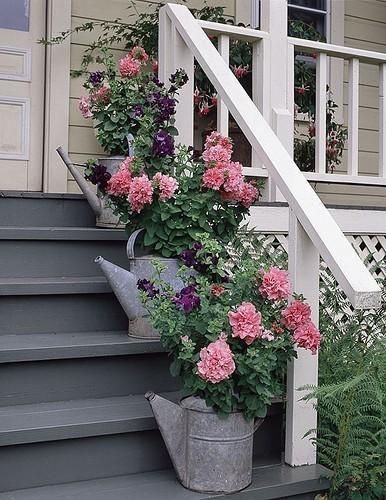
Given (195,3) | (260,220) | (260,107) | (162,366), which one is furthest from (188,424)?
(195,3)

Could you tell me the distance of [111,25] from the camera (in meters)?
4.20

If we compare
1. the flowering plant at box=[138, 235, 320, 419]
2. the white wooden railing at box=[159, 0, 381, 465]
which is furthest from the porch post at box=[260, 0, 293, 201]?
the flowering plant at box=[138, 235, 320, 419]

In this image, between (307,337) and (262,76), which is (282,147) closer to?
(307,337)

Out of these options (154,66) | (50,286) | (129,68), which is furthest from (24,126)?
(50,286)

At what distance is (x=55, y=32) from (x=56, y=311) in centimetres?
219

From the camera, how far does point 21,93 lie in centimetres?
402

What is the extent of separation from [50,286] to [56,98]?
1909mm

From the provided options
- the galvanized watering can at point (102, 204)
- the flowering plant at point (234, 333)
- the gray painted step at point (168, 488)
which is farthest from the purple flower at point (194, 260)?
the galvanized watering can at point (102, 204)

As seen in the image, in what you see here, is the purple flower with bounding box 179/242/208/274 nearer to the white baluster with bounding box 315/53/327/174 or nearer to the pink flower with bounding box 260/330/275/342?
the pink flower with bounding box 260/330/275/342

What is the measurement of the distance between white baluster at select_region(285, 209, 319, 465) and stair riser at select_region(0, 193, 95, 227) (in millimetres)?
1278

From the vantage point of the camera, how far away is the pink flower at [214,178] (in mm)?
2213

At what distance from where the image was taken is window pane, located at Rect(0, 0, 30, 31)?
13.2 ft

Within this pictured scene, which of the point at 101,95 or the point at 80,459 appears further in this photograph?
the point at 101,95

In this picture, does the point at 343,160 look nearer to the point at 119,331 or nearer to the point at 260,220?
the point at 260,220
